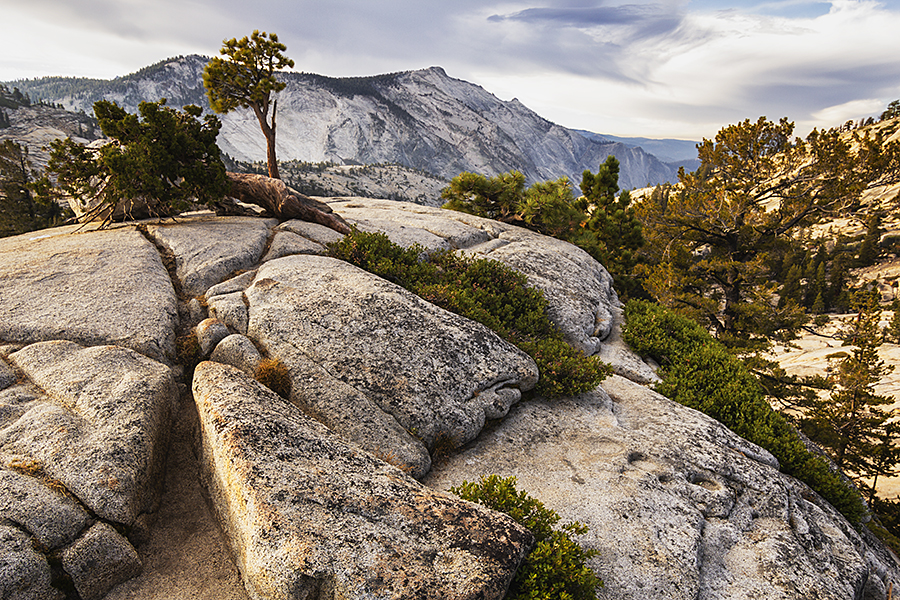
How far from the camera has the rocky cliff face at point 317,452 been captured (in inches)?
212

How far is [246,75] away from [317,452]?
20.8 m

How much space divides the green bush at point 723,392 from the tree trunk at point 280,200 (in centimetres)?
1355

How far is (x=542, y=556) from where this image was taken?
239 inches

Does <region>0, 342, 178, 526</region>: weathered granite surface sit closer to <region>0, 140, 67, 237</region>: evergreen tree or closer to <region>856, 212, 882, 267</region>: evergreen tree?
<region>0, 140, 67, 237</region>: evergreen tree

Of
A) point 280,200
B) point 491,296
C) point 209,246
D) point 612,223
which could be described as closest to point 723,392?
point 491,296

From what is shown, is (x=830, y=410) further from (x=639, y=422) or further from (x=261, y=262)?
(x=261, y=262)

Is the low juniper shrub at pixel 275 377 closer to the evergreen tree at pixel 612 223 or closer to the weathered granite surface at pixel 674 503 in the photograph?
the weathered granite surface at pixel 674 503

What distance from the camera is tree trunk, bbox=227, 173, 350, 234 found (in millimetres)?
17328

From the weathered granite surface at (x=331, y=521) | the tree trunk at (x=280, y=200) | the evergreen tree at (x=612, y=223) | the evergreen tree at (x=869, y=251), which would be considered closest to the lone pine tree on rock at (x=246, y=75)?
the tree trunk at (x=280, y=200)

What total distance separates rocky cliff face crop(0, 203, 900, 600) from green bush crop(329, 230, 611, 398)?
0.82 metres

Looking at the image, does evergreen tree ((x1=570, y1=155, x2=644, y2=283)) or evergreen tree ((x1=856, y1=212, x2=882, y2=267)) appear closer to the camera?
evergreen tree ((x1=570, y1=155, x2=644, y2=283))

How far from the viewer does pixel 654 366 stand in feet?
50.8

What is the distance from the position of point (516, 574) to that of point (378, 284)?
26.3 feet

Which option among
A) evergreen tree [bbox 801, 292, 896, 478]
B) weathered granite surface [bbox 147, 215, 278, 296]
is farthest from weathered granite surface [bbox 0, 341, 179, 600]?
evergreen tree [bbox 801, 292, 896, 478]
